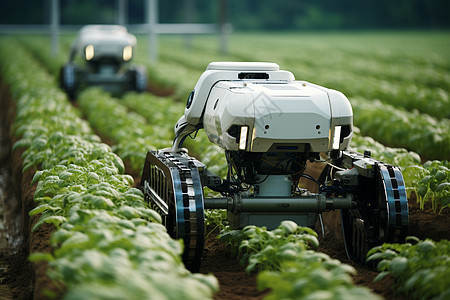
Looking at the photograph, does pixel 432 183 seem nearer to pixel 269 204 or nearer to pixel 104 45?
pixel 269 204

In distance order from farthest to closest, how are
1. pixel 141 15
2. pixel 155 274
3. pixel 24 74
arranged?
pixel 141 15
pixel 24 74
pixel 155 274

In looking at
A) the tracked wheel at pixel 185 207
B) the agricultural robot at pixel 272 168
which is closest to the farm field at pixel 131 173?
the tracked wheel at pixel 185 207

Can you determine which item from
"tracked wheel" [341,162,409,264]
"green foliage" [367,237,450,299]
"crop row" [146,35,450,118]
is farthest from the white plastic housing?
"green foliage" [367,237,450,299]

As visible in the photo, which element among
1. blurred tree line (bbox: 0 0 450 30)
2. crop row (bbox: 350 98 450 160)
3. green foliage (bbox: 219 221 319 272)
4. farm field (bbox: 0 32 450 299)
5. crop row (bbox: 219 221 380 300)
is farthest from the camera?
blurred tree line (bbox: 0 0 450 30)

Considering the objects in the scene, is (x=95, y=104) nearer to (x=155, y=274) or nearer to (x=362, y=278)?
(x=362, y=278)

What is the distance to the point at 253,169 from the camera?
5855 millimetres

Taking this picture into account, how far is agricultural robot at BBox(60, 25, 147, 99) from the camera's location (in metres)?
17.6

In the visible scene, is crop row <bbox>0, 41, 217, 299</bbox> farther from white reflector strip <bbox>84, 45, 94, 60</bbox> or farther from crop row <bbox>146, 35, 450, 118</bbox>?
white reflector strip <bbox>84, 45, 94, 60</bbox>

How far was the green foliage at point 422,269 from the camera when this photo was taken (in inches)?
159

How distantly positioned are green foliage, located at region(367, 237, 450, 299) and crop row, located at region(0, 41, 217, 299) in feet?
4.12

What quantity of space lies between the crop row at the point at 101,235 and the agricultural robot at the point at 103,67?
369 inches

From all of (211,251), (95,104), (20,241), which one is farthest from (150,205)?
(95,104)

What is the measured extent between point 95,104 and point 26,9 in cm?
5438

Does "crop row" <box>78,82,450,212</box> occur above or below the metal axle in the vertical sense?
below
